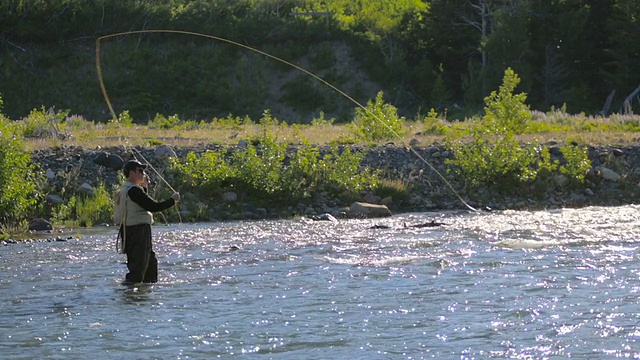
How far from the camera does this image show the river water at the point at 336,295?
9016mm

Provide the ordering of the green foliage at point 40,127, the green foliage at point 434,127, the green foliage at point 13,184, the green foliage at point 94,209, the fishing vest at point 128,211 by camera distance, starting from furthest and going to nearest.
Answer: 1. the green foliage at point 434,127
2. the green foliage at point 40,127
3. the green foliage at point 94,209
4. the green foliage at point 13,184
5. the fishing vest at point 128,211

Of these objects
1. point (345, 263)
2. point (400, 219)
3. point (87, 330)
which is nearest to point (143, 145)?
point (400, 219)

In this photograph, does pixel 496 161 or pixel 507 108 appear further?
pixel 507 108

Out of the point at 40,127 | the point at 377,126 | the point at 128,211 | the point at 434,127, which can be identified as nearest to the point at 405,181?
the point at 377,126

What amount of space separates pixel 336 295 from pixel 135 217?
7.45ft

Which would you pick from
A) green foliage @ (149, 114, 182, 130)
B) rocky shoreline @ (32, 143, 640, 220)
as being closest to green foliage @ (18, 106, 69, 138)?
rocky shoreline @ (32, 143, 640, 220)

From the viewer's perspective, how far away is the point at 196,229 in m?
16.9

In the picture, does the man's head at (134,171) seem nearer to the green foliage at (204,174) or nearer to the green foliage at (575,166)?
the green foliage at (204,174)

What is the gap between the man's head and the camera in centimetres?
1143

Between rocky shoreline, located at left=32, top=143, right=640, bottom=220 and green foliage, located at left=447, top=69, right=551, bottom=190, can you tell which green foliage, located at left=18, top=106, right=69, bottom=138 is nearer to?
rocky shoreline, located at left=32, top=143, right=640, bottom=220

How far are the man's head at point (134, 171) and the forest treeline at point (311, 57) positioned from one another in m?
30.7

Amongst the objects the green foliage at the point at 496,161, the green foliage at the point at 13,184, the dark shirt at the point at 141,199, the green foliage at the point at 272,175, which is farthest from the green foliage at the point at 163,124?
the dark shirt at the point at 141,199

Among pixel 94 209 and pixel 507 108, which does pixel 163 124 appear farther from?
pixel 94 209

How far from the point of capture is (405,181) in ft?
66.0
